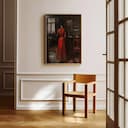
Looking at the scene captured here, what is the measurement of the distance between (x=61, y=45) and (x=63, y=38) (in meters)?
0.14

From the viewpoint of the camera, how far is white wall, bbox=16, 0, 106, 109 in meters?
5.95

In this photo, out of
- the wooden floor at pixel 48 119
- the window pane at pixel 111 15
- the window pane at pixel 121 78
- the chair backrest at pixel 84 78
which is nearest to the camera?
the window pane at pixel 121 78

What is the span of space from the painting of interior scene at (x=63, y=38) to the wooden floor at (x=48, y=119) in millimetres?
1092

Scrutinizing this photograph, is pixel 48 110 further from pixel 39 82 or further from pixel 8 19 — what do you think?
pixel 8 19

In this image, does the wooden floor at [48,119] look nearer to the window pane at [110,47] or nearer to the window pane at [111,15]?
the window pane at [110,47]

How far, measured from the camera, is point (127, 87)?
122 inches

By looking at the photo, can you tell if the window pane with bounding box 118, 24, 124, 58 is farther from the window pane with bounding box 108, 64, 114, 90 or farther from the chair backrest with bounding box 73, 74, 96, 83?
the chair backrest with bounding box 73, 74, 96, 83

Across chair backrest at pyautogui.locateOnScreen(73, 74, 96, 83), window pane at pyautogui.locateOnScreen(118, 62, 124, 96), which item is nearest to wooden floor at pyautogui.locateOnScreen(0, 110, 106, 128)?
chair backrest at pyautogui.locateOnScreen(73, 74, 96, 83)

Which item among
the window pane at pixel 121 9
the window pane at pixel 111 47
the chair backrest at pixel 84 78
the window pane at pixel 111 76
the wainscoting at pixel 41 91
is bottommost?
the wainscoting at pixel 41 91

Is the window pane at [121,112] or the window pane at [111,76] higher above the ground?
the window pane at [111,76]

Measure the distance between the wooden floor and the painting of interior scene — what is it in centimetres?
109

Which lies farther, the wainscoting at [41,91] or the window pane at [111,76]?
the wainscoting at [41,91]

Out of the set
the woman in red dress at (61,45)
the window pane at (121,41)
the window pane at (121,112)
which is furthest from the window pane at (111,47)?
the woman in red dress at (61,45)

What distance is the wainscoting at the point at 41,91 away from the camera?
5.97m
